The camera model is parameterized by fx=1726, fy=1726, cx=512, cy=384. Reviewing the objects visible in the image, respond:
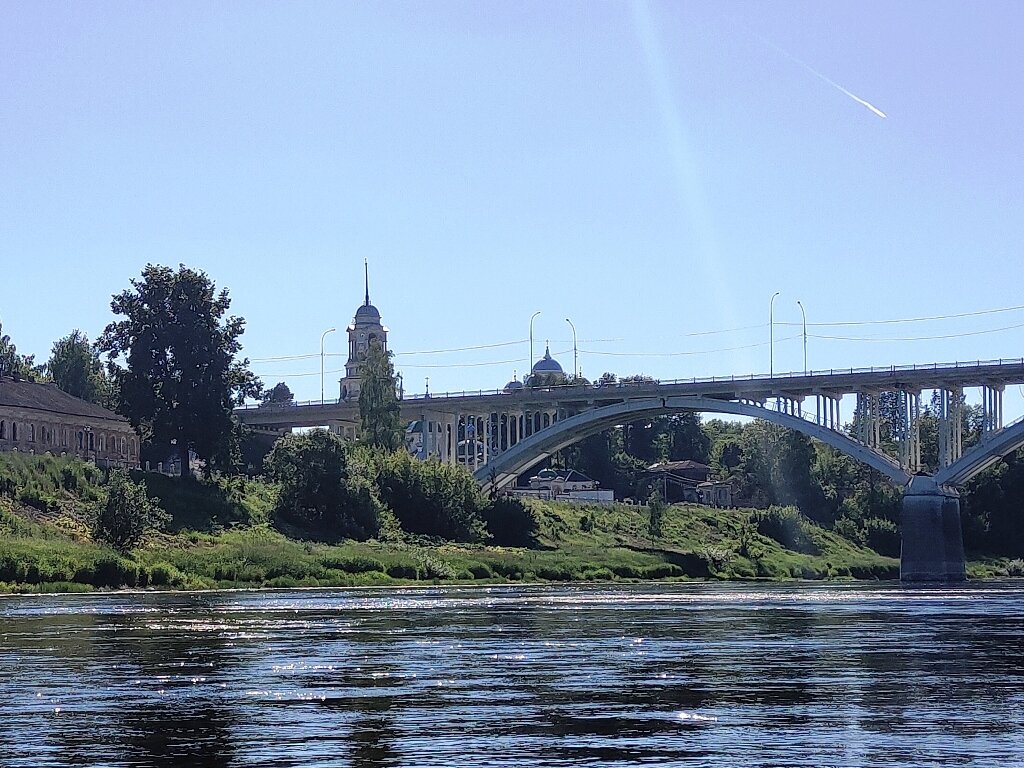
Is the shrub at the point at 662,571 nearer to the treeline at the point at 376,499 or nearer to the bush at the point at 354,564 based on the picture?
the treeline at the point at 376,499

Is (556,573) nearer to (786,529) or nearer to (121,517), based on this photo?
(121,517)

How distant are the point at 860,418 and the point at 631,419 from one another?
1715 cm

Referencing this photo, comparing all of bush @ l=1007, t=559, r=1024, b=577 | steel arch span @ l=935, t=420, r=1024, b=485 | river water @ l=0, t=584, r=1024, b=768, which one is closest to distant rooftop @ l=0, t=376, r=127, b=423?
steel arch span @ l=935, t=420, r=1024, b=485

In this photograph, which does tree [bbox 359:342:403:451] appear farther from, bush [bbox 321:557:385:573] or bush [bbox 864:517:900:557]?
bush [bbox 864:517:900:557]

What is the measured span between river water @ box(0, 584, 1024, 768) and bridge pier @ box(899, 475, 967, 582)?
54666 millimetres

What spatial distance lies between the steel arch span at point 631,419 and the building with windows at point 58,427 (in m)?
25.7

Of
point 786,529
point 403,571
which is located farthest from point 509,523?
point 786,529

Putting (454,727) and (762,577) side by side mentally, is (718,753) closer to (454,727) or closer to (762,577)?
(454,727)

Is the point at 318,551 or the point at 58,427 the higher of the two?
the point at 58,427

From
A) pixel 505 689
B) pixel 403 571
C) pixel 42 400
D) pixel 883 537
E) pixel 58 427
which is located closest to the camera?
pixel 505 689

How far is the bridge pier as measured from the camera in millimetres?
107125

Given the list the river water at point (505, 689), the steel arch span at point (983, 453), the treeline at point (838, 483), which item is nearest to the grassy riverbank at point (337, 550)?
the treeline at point (838, 483)

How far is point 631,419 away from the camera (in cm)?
12506

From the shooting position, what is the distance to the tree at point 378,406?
121688 mm
